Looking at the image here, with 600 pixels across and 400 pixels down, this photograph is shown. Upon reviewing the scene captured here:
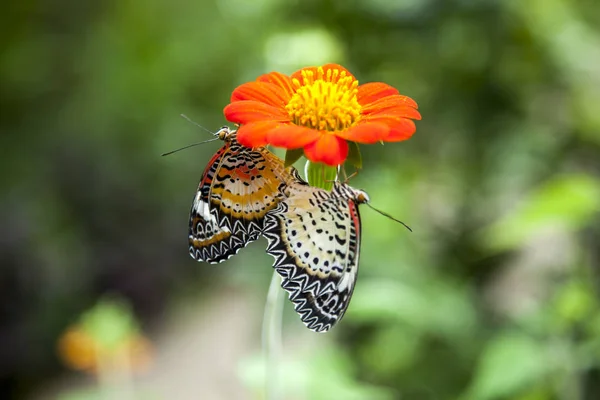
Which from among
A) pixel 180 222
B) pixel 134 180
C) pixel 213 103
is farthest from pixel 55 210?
pixel 213 103

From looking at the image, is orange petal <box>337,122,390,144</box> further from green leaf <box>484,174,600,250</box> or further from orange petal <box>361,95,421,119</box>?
green leaf <box>484,174,600,250</box>

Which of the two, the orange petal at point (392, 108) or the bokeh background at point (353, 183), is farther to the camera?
the bokeh background at point (353, 183)

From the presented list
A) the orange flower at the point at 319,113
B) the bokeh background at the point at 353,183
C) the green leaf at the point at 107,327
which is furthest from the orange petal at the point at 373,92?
the green leaf at the point at 107,327

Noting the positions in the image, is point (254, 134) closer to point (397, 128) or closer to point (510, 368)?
point (397, 128)

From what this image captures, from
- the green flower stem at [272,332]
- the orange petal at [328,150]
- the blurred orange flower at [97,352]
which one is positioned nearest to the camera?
the orange petal at [328,150]

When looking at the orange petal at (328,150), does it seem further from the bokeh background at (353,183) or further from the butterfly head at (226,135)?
the bokeh background at (353,183)

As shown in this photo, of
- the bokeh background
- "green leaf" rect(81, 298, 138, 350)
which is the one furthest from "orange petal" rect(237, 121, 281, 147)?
"green leaf" rect(81, 298, 138, 350)

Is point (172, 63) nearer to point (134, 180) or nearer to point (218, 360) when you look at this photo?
point (134, 180)

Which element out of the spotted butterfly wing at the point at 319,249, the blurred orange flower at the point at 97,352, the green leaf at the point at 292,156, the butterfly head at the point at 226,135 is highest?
the green leaf at the point at 292,156
